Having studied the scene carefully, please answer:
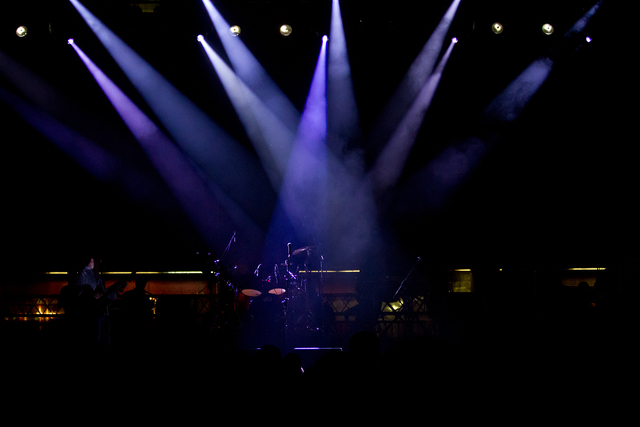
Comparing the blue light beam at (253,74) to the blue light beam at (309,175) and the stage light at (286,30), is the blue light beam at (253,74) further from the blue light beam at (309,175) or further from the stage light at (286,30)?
the stage light at (286,30)

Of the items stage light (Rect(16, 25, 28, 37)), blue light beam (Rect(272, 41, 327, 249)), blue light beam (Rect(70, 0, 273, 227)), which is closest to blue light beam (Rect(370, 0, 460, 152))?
blue light beam (Rect(272, 41, 327, 249))

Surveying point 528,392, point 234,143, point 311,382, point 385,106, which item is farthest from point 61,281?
point 528,392

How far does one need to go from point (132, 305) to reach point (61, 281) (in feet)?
13.3

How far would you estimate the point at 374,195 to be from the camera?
8414 millimetres

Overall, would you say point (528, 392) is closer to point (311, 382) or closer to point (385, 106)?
point (311, 382)

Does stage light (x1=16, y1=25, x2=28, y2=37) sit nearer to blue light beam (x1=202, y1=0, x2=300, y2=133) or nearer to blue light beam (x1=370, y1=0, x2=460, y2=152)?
blue light beam (x1=202, y1=0, x2=300, y2=133)

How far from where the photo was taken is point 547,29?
20.8ft

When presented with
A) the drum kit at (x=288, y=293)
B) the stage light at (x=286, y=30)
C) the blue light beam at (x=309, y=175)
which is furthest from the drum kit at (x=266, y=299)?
the stage light at (x=286, y=30)

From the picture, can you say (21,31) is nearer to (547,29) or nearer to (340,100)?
(340,100)

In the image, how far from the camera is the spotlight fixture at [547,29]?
630cm

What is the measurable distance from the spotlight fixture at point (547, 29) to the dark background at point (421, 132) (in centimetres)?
12

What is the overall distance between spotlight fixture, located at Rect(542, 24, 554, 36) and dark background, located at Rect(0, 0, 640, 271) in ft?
0.40

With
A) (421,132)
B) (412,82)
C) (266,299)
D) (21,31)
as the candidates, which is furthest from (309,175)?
(21,31)

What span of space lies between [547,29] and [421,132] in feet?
9.22
